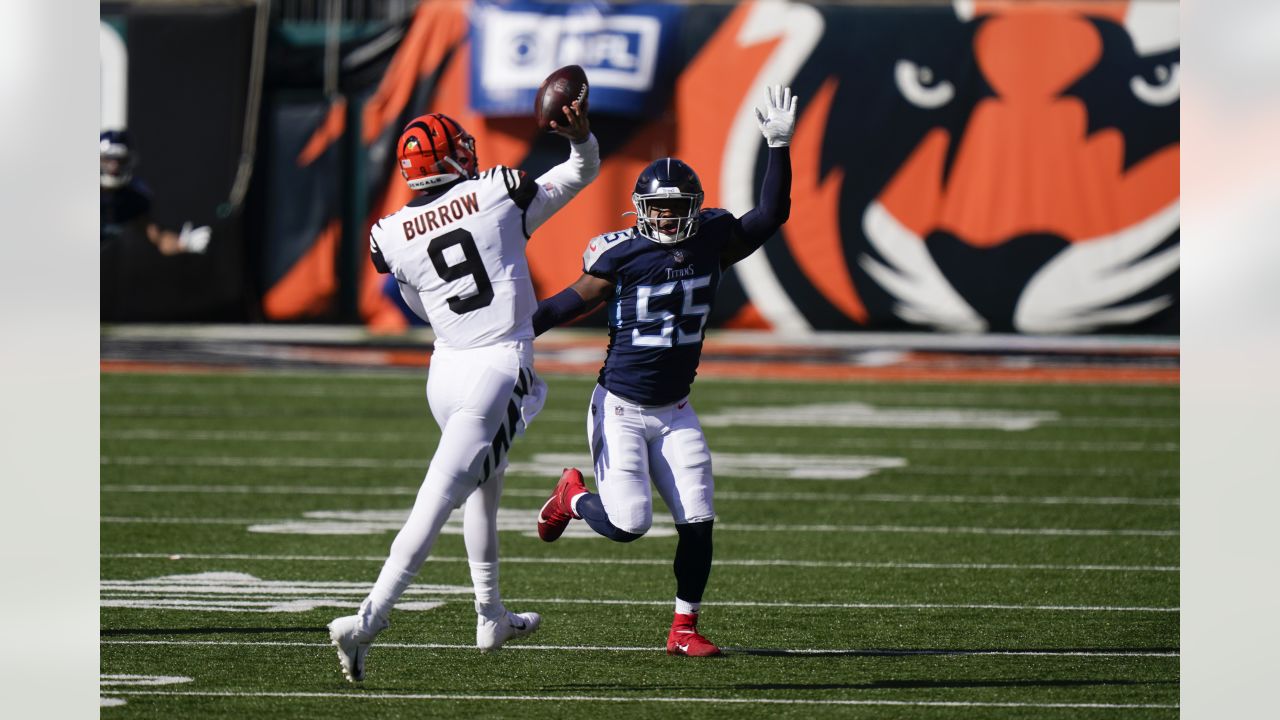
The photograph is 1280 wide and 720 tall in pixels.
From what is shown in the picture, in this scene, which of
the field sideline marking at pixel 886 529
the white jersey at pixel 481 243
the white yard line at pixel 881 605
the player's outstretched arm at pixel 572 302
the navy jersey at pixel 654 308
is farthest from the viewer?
the field sideline marking at pixel 886 529

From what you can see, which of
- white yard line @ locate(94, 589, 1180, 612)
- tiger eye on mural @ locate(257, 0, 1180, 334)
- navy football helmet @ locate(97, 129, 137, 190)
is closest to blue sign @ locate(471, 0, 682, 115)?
tiger eye on mural @ locate(257, 0, 1180, 334)

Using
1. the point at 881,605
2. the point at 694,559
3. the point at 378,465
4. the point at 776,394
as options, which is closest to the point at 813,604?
the point at 881,605

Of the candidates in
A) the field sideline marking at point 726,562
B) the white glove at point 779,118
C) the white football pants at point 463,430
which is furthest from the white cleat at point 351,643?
the field sideline marking at point 726,562

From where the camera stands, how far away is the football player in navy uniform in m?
5.38

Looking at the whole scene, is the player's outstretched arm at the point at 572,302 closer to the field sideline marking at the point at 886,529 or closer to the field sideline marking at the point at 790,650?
the field sideline marking at the point at 790,650

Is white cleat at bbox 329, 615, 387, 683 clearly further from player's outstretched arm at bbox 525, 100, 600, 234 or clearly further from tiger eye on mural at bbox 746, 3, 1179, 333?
tiger eye on mural at bbox 746, 3, 1179, 333

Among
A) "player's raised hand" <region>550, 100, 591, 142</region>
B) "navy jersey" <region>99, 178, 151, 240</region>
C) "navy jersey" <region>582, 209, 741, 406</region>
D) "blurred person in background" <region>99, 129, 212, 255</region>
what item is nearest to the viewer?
"player's raised hand" <region>550, 100, 591, 142</region>

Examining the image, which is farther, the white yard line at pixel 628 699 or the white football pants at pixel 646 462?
the white football pants at pixel 646 462

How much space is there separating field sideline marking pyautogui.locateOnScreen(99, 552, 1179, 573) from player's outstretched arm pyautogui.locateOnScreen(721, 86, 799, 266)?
2.10 metres

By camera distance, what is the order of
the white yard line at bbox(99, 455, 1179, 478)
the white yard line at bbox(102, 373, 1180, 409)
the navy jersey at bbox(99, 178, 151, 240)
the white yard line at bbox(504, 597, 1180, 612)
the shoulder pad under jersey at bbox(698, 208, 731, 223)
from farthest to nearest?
the white yard line at bbox(102, 373, 1180, 409) → the white yard line at bbox(99, 455, 1179, 478) → the navy jersey at bbox(99, 178, 151, 240) → the white yard line at bbox(504, 597, 1180, 612) → the shoulder pad under jersey at bbox(698, 208, 731, 223)

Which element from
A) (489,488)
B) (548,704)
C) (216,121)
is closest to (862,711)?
(548,704)

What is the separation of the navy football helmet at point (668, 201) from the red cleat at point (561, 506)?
768 mm

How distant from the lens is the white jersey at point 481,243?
199 inches
